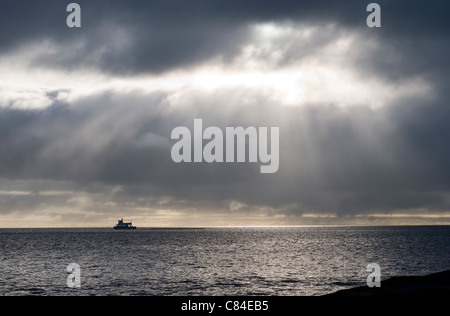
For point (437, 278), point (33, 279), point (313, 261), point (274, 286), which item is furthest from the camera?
point (313, 261)

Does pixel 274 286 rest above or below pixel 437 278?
below

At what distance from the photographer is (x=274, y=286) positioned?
2405 inches
